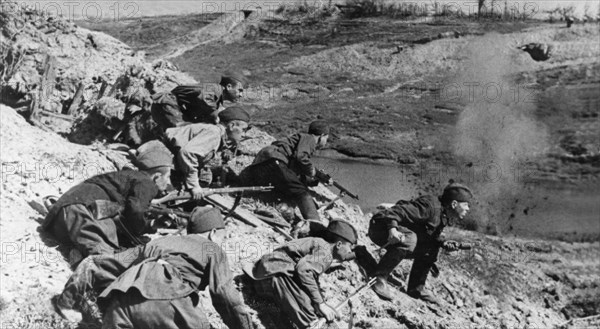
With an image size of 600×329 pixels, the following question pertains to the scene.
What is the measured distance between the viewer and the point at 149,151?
6387 mm

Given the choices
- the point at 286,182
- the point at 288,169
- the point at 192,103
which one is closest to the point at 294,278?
the point at 286,182

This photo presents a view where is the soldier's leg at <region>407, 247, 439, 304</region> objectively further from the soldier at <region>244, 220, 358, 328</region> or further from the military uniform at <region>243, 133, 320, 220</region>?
the soldier at <region>244, 220, 358, 328</region>

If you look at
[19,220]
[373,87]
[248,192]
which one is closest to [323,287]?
[248,192]

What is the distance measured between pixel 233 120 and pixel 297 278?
8.48ft

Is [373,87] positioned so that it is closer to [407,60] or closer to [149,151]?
[407,60]

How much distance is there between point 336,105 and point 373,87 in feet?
7.01

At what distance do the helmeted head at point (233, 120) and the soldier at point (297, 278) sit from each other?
2206mm

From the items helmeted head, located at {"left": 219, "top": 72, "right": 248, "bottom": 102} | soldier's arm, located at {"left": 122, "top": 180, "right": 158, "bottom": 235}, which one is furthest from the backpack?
soldier's arm, located at {"left": 122, "top": 180, "right": 158, "bottom": 235}

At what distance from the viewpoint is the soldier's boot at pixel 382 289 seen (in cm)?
637

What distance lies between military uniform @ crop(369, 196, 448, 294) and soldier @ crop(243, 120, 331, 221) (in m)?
1.22

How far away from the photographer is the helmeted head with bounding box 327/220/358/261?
5625mm

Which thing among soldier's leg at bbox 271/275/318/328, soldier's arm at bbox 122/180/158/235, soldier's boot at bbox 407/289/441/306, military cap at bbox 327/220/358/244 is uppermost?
soldier's arm at bbox 122/180/158/235

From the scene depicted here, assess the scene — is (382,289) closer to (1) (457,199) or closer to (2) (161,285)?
(1) (457,199)

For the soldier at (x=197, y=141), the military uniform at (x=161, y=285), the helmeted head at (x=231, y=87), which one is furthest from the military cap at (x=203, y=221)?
the helmeted head at (x=231, y=87)
